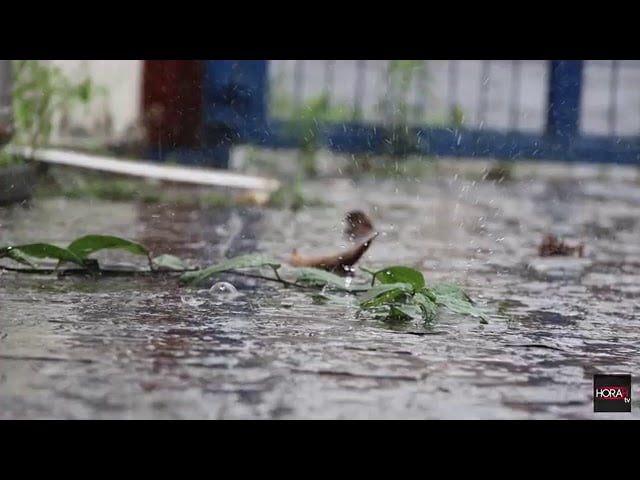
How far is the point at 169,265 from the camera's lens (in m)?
2.25

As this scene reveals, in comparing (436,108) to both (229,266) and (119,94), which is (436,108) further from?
(229,266)

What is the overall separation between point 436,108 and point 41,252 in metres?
4.40

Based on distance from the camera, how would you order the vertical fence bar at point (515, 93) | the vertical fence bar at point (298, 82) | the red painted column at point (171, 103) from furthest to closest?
the vertical fence bar at point (515, 93)
the vertical fence bar at point (298, 82)
the red painted column at point (171, 103)

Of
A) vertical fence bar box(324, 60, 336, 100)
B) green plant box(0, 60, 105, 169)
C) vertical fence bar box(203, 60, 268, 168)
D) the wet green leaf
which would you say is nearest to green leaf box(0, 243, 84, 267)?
the wet green leaf

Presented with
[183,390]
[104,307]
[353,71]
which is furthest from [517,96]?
[183,390]

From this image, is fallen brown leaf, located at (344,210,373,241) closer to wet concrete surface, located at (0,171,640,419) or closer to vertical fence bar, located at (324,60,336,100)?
wet concrete surface, located at (0,171,640,419)

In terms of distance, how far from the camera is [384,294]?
1860 mm

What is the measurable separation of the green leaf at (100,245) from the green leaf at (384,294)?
52cm

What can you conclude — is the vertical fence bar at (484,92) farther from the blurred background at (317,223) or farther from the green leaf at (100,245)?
the green leaf at (100,245)

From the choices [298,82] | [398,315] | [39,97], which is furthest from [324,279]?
[298,82]

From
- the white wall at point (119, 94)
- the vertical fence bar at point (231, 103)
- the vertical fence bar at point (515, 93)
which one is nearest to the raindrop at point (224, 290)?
the vertical fence bar at point (231, 103)

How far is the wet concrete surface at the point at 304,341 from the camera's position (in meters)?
1.25

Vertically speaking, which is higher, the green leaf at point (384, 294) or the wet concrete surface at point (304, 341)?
the green leaf at point (384, 294)

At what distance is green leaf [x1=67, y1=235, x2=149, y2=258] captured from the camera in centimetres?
209
